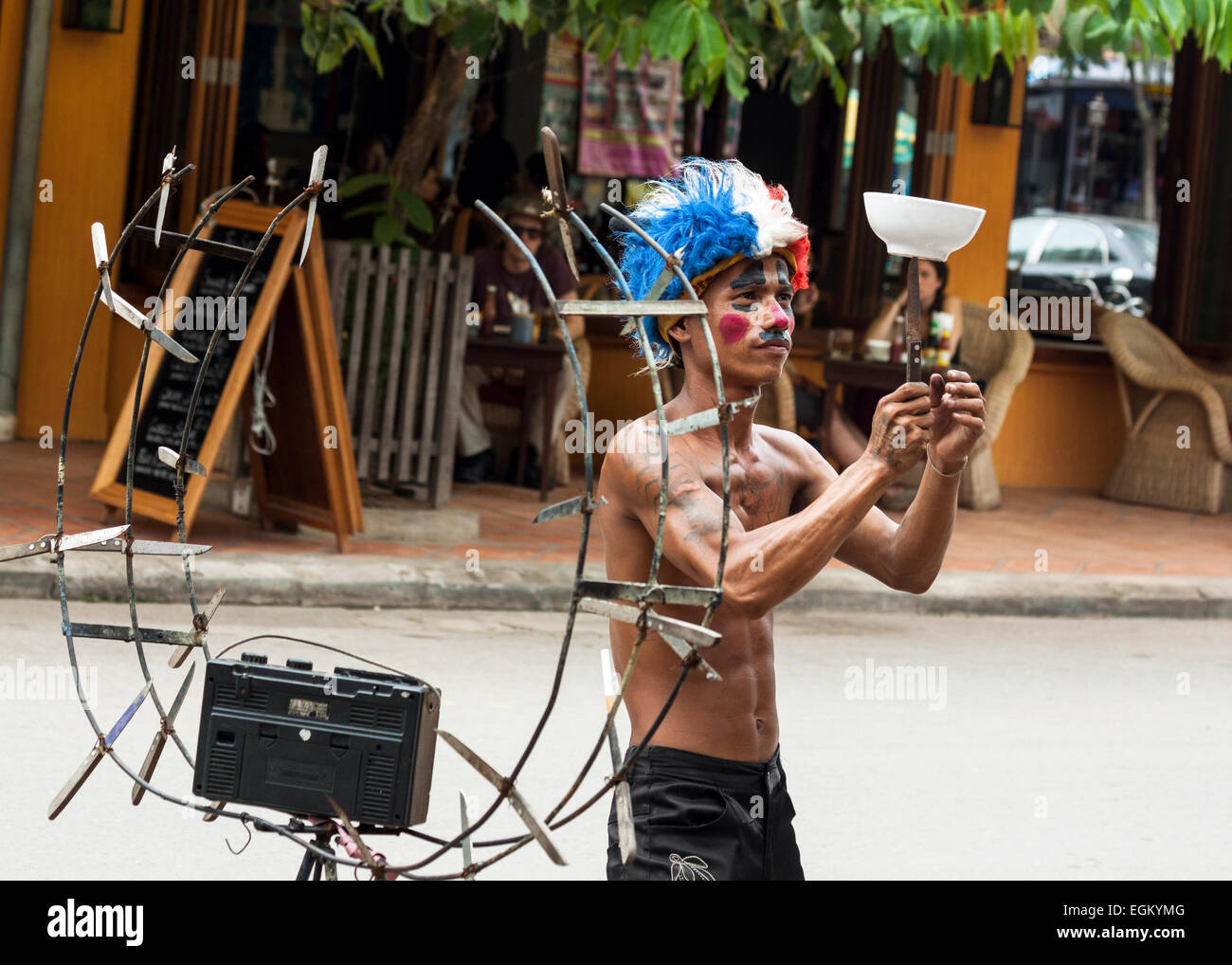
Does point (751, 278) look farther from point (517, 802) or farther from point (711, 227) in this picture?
point (517, 802)

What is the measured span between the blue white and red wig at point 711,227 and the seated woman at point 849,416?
7.93 metres

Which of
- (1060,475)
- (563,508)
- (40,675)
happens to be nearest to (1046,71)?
(1060,475)

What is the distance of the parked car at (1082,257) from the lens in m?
16.1

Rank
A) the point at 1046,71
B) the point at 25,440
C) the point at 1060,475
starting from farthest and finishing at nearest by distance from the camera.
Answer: the point at 1046,71 → the point at 1060,475 → the point at 25,440

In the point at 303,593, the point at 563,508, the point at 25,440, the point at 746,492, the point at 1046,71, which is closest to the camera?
the point at 563,508

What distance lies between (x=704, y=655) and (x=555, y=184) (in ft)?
3.66

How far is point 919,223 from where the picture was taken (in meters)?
2.56

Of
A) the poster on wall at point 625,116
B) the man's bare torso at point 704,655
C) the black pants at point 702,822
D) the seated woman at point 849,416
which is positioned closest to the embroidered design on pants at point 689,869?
the black pants at point 702,822

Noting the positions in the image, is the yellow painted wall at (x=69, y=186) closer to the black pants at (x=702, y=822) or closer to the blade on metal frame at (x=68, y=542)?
the blade on metal frame at (x=68, y=542)

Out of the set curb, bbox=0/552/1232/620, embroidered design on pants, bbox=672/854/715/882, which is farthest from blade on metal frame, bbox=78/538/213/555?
curb, bbox=0/552/1232/620

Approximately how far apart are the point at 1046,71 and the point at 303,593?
9.97 metres
